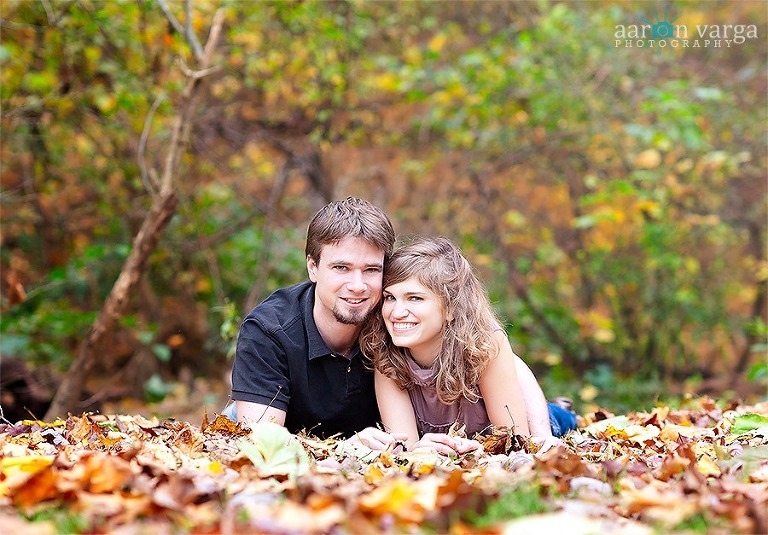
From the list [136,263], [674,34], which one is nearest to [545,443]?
[136,263]

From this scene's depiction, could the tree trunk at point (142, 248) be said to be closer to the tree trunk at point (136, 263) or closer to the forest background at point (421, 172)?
the tree trunk at point (136, 263)

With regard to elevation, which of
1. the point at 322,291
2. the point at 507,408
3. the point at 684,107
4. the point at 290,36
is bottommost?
the point at 507,408

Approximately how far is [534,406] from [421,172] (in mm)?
5352

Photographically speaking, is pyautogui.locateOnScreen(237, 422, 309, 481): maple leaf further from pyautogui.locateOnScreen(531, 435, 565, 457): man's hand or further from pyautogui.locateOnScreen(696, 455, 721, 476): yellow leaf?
pyautogui.locateOnScreen(696, 455, 721, 476): yellow leaf

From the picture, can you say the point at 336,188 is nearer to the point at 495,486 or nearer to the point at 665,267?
the point at 665,267

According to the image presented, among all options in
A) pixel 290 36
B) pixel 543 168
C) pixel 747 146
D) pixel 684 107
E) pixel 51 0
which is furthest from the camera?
pixel 543 168

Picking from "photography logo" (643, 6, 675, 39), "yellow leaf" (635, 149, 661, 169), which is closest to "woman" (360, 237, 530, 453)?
"yellow leaf" (635, 149, 661, 169)

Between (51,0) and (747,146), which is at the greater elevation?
(51,0)

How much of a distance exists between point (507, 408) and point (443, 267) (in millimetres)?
710

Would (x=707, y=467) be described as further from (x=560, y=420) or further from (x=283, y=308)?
(x=283, y=308)

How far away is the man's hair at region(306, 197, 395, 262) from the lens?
151 inches

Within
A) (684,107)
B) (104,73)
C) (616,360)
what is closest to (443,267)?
(684,107)

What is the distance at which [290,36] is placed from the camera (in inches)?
292

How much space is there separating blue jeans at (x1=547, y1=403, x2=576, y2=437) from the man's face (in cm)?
118
